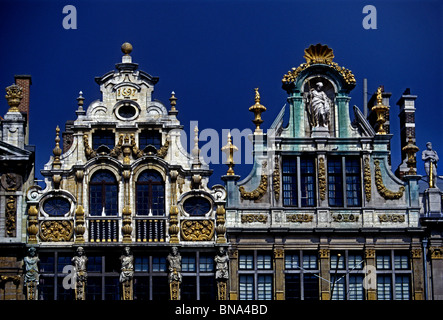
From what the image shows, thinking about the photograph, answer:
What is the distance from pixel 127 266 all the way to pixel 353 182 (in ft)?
28.2

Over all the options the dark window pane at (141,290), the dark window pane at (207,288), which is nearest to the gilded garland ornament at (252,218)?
the dark window pane at (207,288)

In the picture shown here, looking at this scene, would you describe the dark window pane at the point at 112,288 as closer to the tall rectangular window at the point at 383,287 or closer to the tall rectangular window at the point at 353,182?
the tall rectangular window at the point at 353,182

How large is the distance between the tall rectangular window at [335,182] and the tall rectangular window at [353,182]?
248mm

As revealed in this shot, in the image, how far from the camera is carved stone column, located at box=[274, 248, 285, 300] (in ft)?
152

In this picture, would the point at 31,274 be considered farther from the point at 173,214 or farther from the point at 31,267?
the point at 173,214

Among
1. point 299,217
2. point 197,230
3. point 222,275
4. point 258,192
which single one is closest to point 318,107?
point 258,192

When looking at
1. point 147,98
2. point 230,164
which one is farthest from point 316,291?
point 147,98

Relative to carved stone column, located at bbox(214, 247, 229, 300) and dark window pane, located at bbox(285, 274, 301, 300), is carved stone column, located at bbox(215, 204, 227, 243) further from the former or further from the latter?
dark window pane, located at bbox(285, 274, 301, 300)

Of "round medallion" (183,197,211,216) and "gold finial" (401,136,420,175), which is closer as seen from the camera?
"round medallion" (183,197,211,216)

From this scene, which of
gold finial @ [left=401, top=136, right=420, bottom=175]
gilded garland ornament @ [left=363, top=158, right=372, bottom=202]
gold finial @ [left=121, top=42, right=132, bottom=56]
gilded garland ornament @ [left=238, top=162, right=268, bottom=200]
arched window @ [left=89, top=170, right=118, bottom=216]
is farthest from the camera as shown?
gold finial @ [left=121, top=42, right=132, bottom=56]

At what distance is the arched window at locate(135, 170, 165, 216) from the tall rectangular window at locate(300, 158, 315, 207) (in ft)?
16.2

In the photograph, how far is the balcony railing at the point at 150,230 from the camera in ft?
152

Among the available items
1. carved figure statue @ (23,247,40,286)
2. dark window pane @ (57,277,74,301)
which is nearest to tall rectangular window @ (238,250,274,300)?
dark window pane @ (57,277,74,301)
